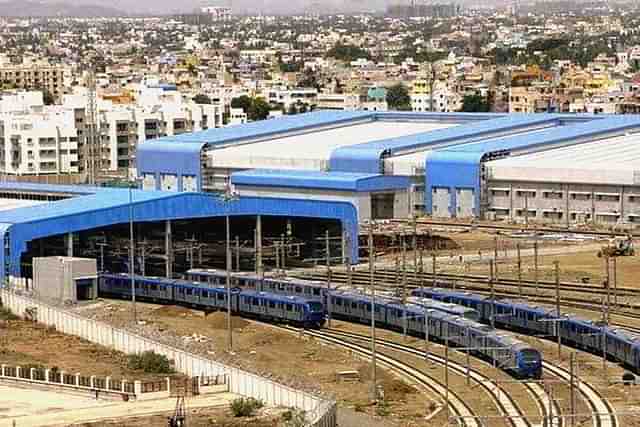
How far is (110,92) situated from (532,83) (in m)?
18.3

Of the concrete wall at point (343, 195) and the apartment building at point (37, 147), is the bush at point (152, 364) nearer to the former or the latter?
the concrete wall at point (343, 195)

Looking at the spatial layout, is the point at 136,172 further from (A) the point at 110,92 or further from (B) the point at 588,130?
(A) the point at 110,92

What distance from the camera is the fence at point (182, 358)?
67.2 ft

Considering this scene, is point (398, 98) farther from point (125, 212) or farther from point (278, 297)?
point (278, 297)

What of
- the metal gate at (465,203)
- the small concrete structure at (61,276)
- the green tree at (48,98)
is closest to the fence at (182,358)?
the small concrete structure at (61,276)

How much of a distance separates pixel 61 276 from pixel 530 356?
1053cm

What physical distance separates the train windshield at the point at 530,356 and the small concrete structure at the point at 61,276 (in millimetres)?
10201

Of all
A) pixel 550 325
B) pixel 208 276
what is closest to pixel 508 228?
pixel 208 276

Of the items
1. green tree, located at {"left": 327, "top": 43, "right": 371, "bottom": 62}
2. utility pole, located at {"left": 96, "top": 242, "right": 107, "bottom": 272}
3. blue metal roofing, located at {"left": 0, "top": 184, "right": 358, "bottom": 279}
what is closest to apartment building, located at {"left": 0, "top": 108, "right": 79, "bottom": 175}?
blue metal roofing, located at {"left": 0, "top": 184, "right": 358, "bottom": 279}

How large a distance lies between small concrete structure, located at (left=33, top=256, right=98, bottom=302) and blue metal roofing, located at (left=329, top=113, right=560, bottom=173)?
14.3 m

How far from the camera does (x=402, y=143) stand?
4566 centimetres

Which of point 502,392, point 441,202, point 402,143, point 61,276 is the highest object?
point 402,143

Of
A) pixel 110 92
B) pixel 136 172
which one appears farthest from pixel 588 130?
pixel 110 92

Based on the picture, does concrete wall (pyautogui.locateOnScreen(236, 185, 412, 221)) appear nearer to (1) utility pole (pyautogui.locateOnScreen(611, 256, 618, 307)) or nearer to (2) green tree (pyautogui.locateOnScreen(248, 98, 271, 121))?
(1) utility pole (pyautogui.locateOnScreen(611, 256, 618, 307))
